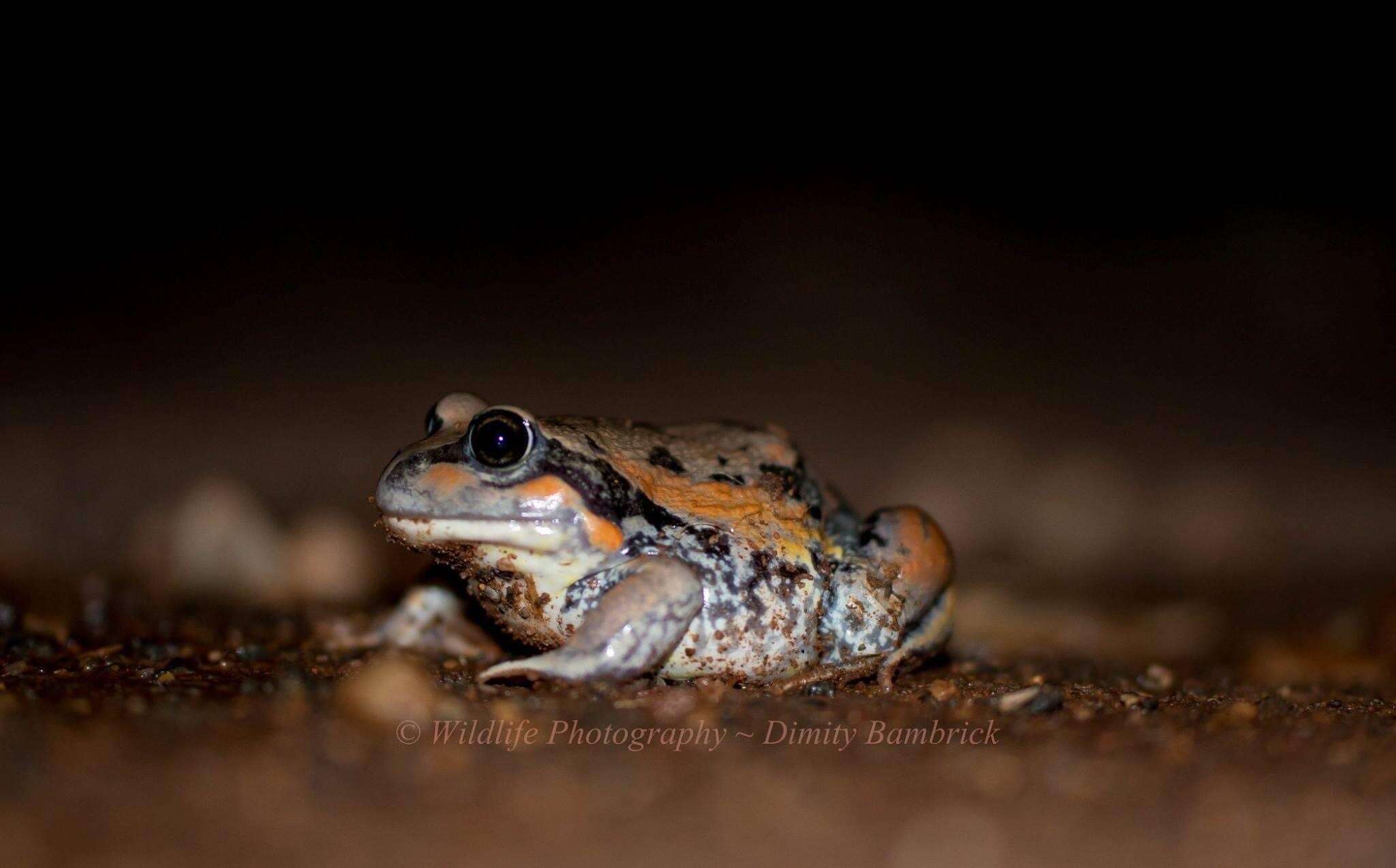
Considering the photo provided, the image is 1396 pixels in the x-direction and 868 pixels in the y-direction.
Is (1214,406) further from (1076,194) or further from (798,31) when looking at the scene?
(798,31)

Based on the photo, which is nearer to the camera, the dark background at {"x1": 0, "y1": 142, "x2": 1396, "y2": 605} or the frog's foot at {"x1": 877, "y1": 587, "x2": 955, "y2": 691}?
the frog's foot at {"x1": 877, "y1": 587, "x2": 955, "y2": 691}

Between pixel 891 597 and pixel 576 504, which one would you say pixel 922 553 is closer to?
pixel 891 597

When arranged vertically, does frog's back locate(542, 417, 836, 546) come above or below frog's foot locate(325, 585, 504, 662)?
above

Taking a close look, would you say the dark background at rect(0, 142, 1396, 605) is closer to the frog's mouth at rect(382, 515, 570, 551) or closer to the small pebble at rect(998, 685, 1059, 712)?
the frog's mouth at rect(382, 515, 570, 551)

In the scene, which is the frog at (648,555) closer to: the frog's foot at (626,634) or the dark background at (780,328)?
the frog's foot at (626,634)

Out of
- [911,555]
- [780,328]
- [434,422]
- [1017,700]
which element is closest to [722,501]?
[911,555]

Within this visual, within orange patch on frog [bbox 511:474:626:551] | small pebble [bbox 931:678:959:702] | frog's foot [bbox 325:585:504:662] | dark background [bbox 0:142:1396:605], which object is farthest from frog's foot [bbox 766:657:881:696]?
dark background [bbox 0:142:1396:605]
